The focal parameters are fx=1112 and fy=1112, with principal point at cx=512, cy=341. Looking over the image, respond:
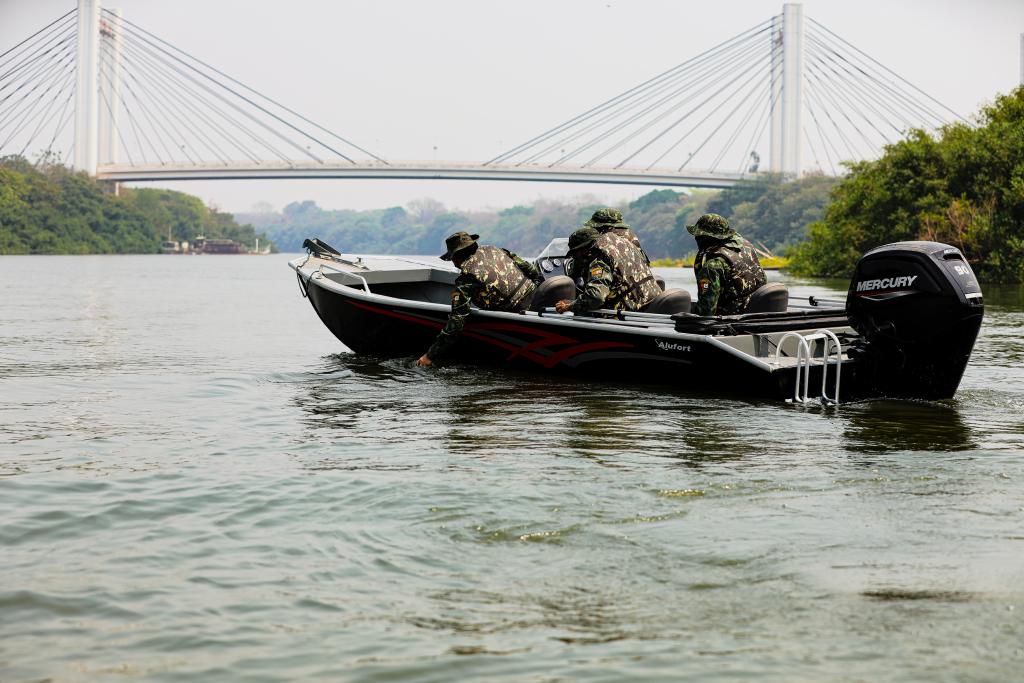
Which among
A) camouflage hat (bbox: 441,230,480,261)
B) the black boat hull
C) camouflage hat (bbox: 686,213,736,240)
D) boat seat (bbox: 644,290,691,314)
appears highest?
camouflage hat (bbox: 686,213,736,240)

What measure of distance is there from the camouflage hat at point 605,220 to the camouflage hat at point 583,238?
7.6 inches

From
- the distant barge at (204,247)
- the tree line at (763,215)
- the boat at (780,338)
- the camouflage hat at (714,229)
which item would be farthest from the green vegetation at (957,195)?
the distant barge at (204,247)

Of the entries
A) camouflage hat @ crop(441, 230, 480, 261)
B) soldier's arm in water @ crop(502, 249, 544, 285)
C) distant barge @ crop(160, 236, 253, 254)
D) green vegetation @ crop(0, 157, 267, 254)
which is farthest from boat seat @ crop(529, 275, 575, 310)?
distant barge @ crop(160, 236, 253, 254)

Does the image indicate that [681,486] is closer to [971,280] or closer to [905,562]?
[905,562]

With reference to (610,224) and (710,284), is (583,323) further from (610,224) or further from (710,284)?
(710,284)

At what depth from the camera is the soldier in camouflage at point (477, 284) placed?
30.2 feet

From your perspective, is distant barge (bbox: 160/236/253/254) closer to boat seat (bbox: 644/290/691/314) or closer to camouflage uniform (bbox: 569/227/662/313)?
camouflage uniform (bbox: 569/227/662/313)

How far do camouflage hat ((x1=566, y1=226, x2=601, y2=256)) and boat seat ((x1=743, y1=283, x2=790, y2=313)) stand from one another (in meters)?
1.30

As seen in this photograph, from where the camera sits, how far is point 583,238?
8648 mm

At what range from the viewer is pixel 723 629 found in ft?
10.7

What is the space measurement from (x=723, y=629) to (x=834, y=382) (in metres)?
4.50

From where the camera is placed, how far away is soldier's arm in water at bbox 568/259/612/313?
8531mm

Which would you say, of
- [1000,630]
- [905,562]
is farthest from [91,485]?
[1000,630]

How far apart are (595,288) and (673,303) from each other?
25.5 inches
